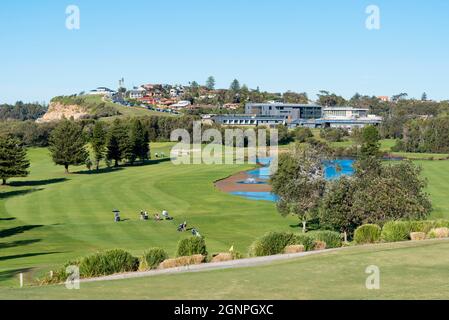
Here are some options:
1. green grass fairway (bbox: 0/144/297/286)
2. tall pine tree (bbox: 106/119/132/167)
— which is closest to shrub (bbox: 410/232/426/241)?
green grass fairway (bbox: 0/144/297/286)

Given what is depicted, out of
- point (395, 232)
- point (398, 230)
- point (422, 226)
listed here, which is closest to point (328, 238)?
point (395, 232)

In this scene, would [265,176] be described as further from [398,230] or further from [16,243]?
[398,230]

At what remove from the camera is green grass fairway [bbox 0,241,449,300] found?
1753cm

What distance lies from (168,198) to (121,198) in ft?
17.6

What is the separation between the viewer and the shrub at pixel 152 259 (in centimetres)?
2533

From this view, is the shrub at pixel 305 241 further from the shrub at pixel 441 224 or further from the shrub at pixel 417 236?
the shrub at pixel 441 224

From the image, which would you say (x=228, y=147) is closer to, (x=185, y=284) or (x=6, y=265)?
(x=6, y=265)

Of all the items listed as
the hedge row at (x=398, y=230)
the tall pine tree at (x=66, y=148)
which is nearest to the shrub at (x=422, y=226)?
the hedge row at (x=398, y=230)

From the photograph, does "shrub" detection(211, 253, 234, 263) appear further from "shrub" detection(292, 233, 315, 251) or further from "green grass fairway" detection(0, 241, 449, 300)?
"shrub" detection(292, 233, 315, 251)

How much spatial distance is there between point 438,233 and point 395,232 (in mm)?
2431

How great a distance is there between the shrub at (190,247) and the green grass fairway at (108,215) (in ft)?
19.9

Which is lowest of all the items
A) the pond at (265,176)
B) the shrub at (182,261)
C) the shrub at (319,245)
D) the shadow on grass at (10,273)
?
the pond at (265,176)

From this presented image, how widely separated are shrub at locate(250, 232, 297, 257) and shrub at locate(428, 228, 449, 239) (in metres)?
8.02

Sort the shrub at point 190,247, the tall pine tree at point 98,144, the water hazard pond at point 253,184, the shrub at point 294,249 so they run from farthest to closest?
the tall pine tree at point 98,144 < the water hazard pond at point 253,184 < the shrub at point 294,249 < the shrub at point 190,247
